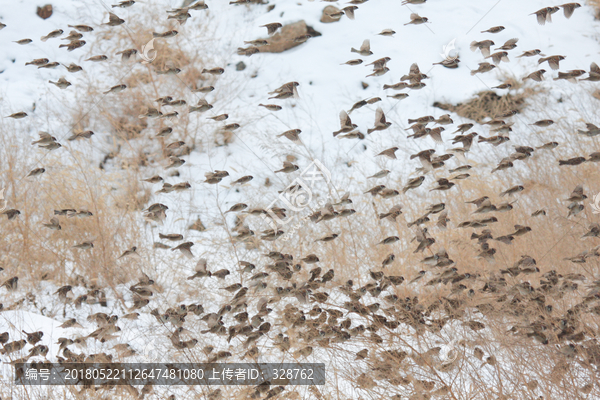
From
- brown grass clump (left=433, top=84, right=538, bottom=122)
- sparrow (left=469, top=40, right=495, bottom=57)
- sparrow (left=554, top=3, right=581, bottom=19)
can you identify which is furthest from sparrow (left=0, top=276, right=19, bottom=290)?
brown grass clump (left=433, top=84, right=538, bottom=122)

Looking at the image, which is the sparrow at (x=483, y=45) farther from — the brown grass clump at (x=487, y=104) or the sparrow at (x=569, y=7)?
the brown grass clump at (x=487, y=104)

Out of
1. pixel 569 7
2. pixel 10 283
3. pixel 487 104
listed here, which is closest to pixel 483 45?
pixel 569 7

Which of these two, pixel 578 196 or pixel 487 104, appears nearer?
pixel 578 196

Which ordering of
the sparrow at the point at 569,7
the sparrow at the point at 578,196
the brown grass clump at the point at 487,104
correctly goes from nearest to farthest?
the sparrow at the point at 578,196 → the sparrow at the point at 569,7 → the brown grass clump at the point at 487,104

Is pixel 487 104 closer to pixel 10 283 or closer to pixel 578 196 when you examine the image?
pixel 578 196

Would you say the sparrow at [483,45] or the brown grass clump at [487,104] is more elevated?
the sparrow at [483,45]

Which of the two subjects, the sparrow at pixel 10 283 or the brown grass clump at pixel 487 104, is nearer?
the sparrow at pixel 10 283

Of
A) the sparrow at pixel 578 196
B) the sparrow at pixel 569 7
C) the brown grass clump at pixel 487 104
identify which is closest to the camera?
the sparrow at pixel 578 196

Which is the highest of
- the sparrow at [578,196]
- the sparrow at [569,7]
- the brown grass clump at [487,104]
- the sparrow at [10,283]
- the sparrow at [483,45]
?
the sparrow at [569,7]

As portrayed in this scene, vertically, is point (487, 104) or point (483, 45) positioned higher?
point (483, 45)

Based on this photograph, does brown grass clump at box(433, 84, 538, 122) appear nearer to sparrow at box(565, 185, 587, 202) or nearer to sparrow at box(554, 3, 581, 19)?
sparrow at box(554, 3, 581, 19)

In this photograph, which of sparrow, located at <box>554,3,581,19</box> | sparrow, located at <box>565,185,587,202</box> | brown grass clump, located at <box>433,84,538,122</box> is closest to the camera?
sparrow, located at <box>565,185,587,202</box>

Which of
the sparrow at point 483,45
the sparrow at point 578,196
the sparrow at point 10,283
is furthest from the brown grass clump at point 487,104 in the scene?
the sparrow at point 10,283
